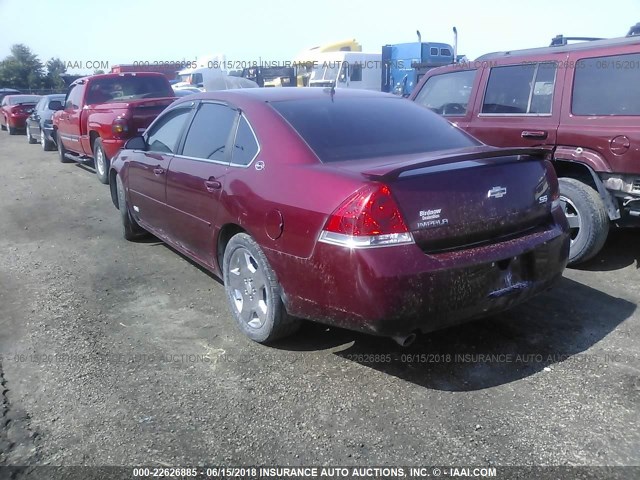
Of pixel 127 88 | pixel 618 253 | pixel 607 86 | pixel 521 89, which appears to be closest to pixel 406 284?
pixel 607 86

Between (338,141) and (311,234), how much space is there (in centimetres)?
82

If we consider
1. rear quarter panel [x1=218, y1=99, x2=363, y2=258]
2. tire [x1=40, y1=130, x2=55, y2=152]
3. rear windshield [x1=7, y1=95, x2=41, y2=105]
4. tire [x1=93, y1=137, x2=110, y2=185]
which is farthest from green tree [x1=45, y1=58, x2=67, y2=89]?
rear quarter panel [x1=218, y1=99, x2=363, y2=258]

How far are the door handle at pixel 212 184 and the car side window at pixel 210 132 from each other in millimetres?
159

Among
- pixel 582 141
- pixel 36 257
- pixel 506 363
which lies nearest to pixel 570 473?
pixel 506 363

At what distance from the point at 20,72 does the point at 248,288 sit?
53747mm

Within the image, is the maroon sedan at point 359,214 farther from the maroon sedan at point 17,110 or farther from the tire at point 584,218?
the maroon sedan at point 17,110

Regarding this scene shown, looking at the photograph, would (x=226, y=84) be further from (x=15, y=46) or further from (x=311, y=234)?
(x=15, y=46)

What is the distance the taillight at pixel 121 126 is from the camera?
29.1 ft

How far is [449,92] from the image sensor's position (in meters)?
6.33

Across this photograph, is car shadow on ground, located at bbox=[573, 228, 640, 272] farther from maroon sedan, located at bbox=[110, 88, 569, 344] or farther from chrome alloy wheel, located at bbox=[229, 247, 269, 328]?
chrome alloy wheel, located at bbox=[229, 247, 269, 328]

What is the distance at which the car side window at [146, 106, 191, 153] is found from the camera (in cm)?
488

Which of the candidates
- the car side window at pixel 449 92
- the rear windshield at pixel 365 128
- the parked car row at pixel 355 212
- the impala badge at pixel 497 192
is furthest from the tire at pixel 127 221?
the impala badge at pixel 497 192

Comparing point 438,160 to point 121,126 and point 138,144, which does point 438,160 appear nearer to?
point 138,144

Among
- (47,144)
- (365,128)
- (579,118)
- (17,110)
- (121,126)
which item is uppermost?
(365,128)
